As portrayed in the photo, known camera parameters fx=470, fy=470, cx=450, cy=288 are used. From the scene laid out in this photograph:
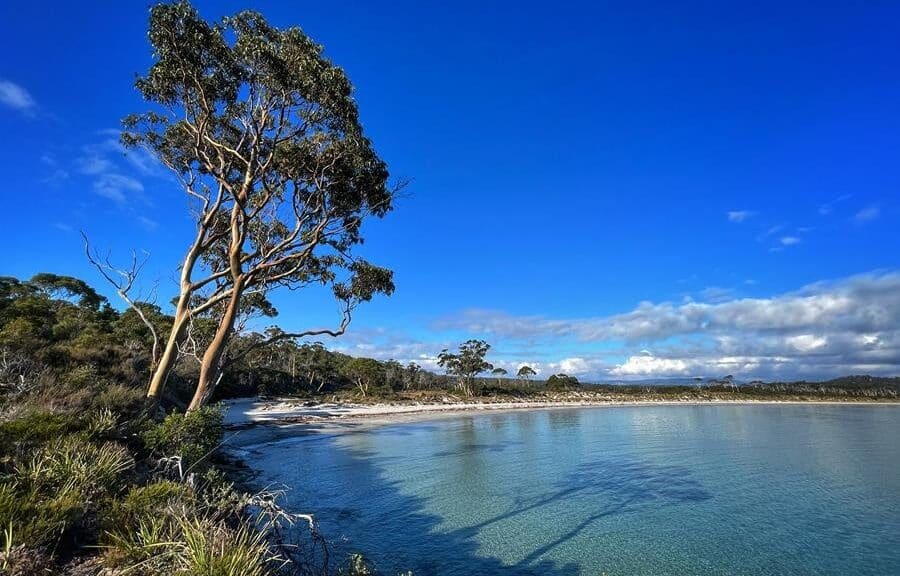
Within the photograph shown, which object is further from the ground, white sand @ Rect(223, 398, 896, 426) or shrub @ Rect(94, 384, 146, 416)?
shrub @ Rect(94, 384, 146, 416)

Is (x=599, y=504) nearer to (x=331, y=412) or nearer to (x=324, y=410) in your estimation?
(x=331, y=412)

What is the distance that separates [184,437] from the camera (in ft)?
40.3

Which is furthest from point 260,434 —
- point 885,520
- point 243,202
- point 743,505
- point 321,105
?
point 885,520

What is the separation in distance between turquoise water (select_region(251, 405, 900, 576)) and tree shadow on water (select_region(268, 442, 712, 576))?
0.20 ft

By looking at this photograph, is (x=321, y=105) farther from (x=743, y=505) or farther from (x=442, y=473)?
(x=743, y=505)

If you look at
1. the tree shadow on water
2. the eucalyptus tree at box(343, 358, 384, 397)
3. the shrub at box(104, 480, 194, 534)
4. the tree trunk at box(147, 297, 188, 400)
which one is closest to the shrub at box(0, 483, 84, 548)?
the shrub at box(104, 480, 194, 534)

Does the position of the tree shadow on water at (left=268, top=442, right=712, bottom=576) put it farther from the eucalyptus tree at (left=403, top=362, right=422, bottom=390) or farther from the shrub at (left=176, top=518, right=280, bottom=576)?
the eucalyptus tree at (left=403, top=362, right=422, bottom=390)

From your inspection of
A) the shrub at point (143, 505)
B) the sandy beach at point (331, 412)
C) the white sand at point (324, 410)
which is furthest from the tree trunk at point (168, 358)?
the white sand at point (324, 410)

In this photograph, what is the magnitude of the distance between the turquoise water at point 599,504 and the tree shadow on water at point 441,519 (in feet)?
0.20

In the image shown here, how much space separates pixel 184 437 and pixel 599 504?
13.6m

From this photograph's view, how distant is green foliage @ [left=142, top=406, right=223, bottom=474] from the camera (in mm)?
11516

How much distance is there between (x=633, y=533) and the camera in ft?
44.5

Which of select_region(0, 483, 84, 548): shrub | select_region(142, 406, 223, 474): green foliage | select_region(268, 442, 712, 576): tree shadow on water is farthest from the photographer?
select_region(142, 406, 223, 474): green foliage

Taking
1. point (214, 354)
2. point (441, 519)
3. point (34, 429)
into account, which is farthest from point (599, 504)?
Answer: point (34, 429)
